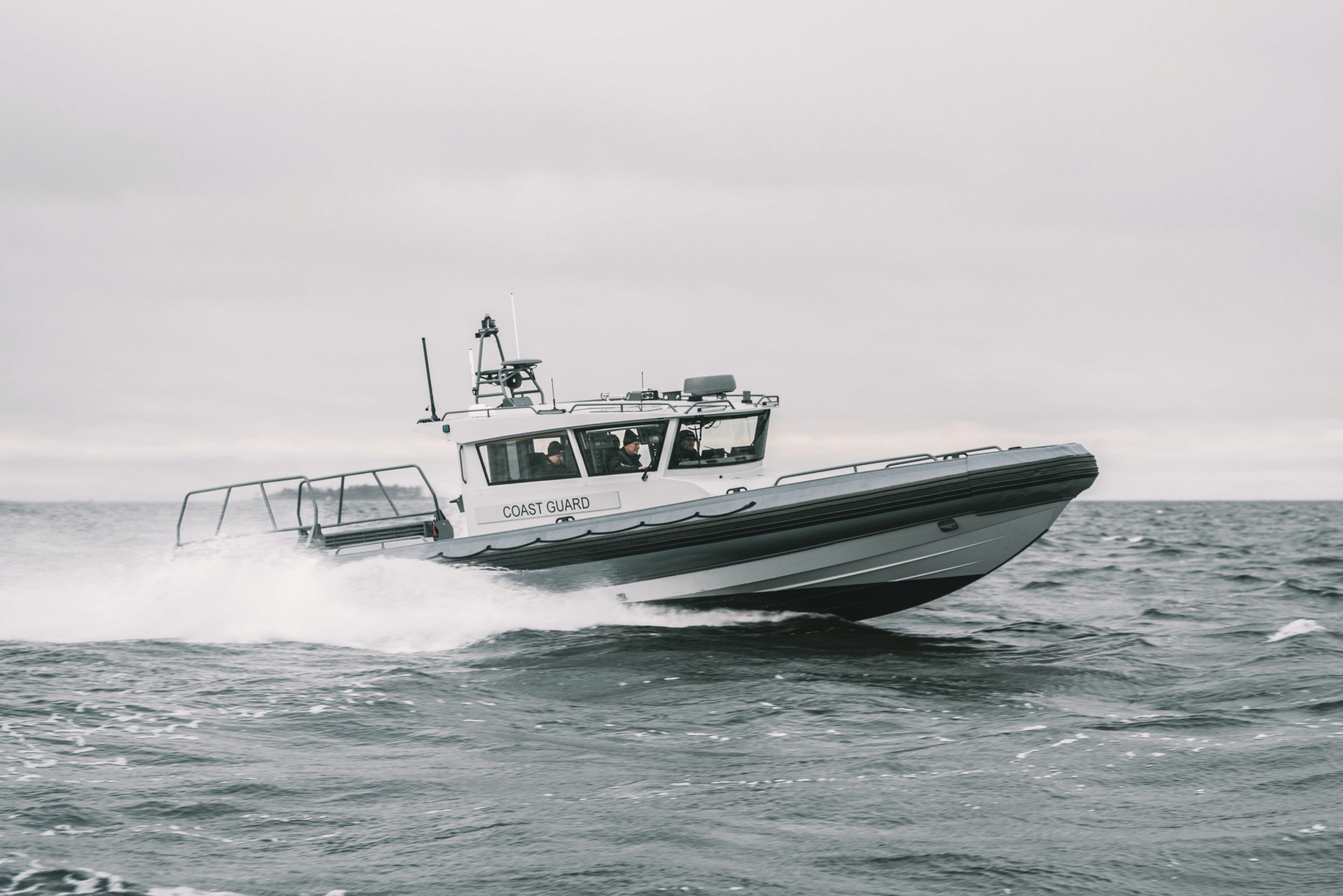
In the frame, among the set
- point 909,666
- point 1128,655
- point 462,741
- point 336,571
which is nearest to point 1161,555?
point 1128,655

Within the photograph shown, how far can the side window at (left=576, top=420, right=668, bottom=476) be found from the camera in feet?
33.3

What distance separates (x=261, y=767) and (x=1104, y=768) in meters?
4.34

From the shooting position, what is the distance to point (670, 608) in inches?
393

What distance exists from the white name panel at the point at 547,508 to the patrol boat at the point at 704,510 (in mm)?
14

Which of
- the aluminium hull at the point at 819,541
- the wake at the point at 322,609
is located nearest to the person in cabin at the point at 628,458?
the aluminium hull at the point at 819,541

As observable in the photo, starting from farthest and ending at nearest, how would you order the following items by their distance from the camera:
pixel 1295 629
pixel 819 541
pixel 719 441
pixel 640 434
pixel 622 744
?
pixel 719 441 < pixel 640 434 < pixel 1295 629 < pixel 819 541 < pixel 622 744

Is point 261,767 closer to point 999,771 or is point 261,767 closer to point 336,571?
point 999,771

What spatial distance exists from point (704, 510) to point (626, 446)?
44.6 inches

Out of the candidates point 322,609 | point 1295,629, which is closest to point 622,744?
point 322,609

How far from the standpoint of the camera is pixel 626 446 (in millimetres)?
10180

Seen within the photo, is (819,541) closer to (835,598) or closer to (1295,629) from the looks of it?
(835,598)

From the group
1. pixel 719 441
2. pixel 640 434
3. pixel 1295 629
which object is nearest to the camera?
pixel 1295 629

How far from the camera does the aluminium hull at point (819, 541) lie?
9219 millimetres

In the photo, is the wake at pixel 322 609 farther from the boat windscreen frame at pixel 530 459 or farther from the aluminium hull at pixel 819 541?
the boat windscreen frame at pixel 530 459
